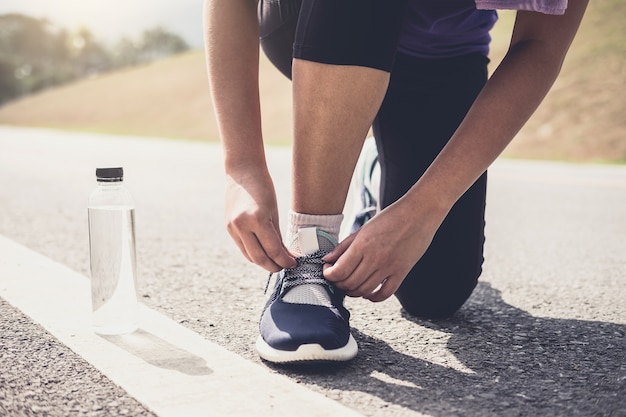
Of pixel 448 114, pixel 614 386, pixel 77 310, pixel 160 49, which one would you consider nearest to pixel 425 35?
pixel 448 114

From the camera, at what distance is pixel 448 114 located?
2062 mm

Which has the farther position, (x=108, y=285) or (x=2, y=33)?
(x=2, y=33)

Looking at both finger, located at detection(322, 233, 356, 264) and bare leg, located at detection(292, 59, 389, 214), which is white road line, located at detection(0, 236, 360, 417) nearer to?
finger, located at detection(322, 233, 356, 264)

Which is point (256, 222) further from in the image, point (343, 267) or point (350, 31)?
point (350, 31)

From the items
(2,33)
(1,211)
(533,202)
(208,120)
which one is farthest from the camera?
(2,33)

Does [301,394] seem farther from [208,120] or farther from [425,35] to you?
[208,120]

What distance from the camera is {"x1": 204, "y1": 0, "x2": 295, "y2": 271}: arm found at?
1.47 m

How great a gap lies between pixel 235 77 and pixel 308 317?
58 cm

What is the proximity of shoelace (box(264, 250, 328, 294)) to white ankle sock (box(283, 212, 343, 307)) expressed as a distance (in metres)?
0.01

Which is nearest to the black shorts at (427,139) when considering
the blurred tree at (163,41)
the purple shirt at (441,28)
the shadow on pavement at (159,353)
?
the purple shirt at (441,28)

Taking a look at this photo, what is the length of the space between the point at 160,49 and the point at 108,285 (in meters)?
110

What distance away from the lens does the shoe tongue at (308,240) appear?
1.61m

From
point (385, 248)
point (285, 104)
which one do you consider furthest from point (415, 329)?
point (285, 104)

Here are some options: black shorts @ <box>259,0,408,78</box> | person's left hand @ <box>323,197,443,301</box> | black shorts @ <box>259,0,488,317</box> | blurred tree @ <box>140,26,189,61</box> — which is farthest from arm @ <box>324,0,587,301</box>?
blurred tree @ <box>140,26,189,61</box>
